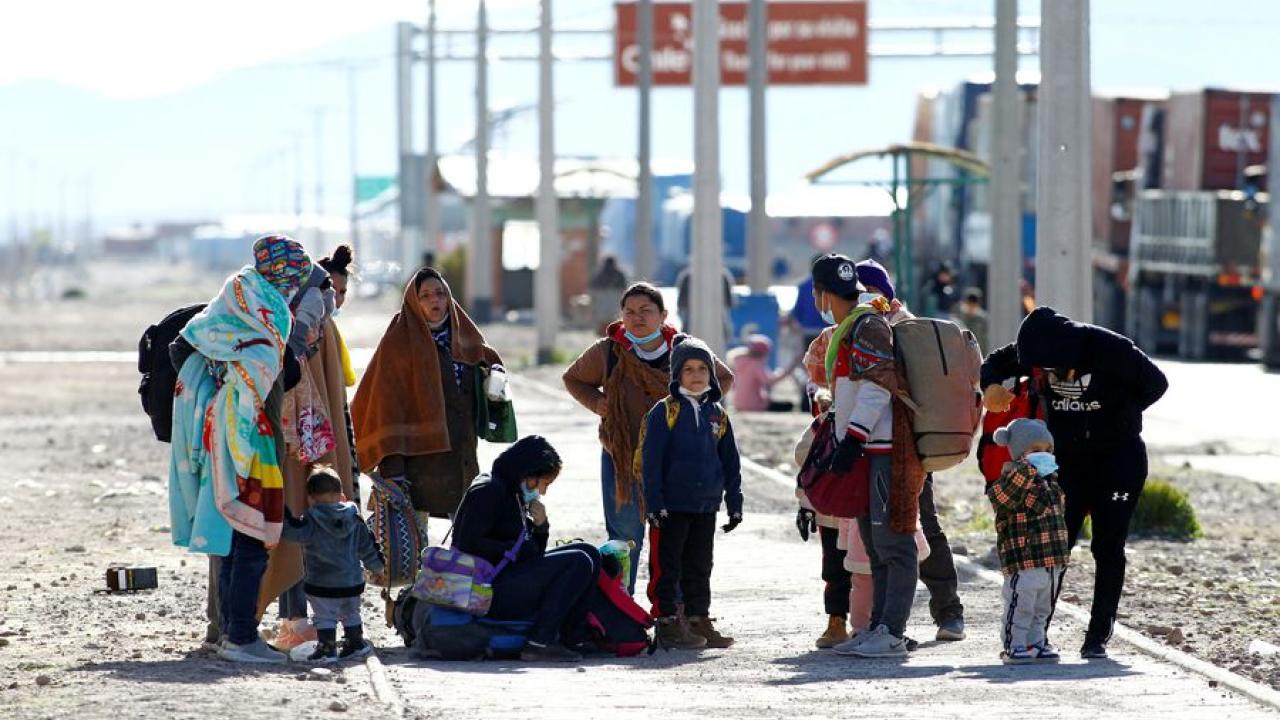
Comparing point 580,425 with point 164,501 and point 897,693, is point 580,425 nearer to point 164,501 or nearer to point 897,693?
point 164,501

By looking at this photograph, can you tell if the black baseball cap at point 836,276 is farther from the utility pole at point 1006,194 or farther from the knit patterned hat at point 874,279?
the utility pole at point 1006,194

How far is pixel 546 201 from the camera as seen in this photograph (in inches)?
1451

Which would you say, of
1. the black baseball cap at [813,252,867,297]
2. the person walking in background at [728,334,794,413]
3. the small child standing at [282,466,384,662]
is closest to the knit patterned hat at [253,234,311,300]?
the small child standing at [282,466,384,662]

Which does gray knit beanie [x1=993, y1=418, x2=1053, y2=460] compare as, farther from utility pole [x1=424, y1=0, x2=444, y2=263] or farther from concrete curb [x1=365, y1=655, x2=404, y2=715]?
utility pole [x1=424, y1=0, x2=444, y2=263]

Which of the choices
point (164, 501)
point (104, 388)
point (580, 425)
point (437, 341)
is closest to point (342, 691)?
point (437, 341)

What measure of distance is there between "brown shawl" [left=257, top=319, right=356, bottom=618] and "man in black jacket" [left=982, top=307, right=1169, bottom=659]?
2554 mm

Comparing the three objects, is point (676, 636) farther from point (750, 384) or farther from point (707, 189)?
point (750, 384)

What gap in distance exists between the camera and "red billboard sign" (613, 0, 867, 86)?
57.9m

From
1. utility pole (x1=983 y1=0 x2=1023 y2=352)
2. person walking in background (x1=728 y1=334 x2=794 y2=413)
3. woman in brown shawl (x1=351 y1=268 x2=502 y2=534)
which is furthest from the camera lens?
person walking in background (x1=728 y1=334 x2=794 y2=413)

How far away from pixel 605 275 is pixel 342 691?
37079 millimetres

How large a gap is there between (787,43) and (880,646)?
49.2 metres

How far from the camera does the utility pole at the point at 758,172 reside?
3011 centimetres

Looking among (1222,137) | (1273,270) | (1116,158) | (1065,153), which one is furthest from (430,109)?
(1065,153)

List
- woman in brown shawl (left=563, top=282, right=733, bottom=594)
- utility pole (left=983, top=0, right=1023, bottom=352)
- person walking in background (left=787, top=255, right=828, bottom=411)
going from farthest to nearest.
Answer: person walking in background (left=787, top=255, right=828, bottom=411), utility pole (left=983, top=0, right=1023, bottom=352), woman in brown shawl (left=563, top=282, right=733, bottom=594)
